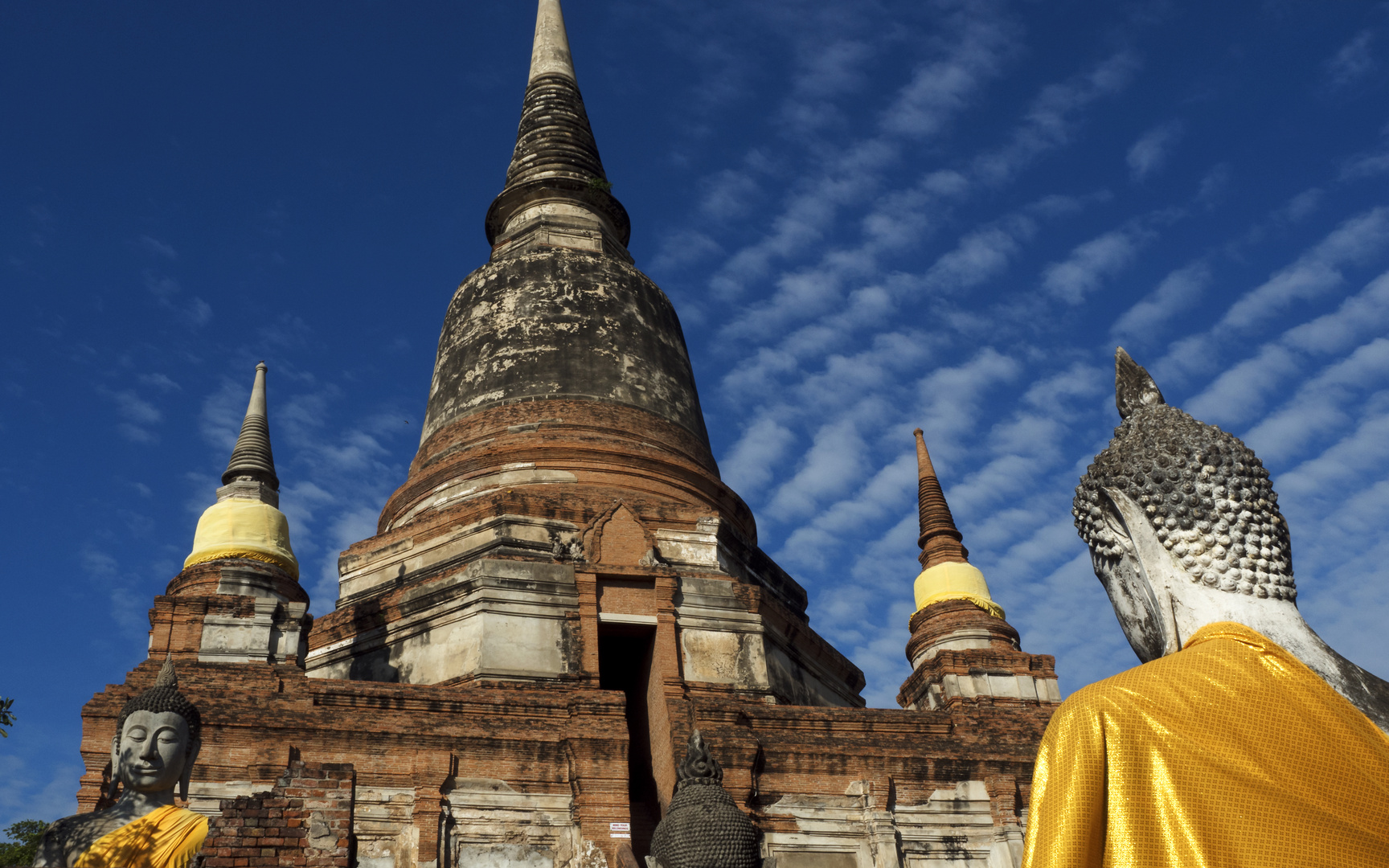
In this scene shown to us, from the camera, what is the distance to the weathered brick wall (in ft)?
29.4

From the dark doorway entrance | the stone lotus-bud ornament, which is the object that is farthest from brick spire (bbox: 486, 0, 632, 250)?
the stone lotus-bud ornament

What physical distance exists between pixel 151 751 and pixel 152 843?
55 centimetres

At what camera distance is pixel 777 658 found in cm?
1434

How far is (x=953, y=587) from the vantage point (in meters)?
19.6

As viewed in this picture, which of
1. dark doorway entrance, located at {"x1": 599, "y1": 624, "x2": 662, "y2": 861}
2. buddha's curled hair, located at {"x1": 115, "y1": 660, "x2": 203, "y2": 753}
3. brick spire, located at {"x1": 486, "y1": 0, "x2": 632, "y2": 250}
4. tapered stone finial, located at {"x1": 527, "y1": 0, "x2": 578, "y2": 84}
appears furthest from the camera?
tapered stone finial, located at {"x1": 527, "y1": 0, "x2": 578, "y2": 84}

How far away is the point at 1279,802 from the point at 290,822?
851 cm

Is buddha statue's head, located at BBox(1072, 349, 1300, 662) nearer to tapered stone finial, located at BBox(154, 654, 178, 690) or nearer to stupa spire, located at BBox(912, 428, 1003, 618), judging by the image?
tapered stone finial, located at BBox(154, 654, 178, 690)

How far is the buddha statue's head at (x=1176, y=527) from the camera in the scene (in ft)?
9.76

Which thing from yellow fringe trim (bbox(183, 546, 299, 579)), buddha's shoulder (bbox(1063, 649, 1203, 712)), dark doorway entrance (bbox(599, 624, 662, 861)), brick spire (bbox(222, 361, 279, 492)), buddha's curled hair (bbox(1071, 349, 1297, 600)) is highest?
brick spire (bbox(222, 361, 279, 492))

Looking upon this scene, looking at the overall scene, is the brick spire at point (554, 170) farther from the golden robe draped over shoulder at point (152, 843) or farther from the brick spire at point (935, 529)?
→ the golden robe draped over shoulder at point (152, 843)

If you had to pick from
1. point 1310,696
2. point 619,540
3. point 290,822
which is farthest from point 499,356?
point 1310,696

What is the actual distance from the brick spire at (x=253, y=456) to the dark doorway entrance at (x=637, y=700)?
599 centimetres

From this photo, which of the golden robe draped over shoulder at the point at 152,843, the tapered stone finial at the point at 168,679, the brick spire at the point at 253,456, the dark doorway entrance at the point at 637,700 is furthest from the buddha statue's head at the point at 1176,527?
the brick spire at the point at 253,456

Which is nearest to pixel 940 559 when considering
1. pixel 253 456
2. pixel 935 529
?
pixel 935 529
